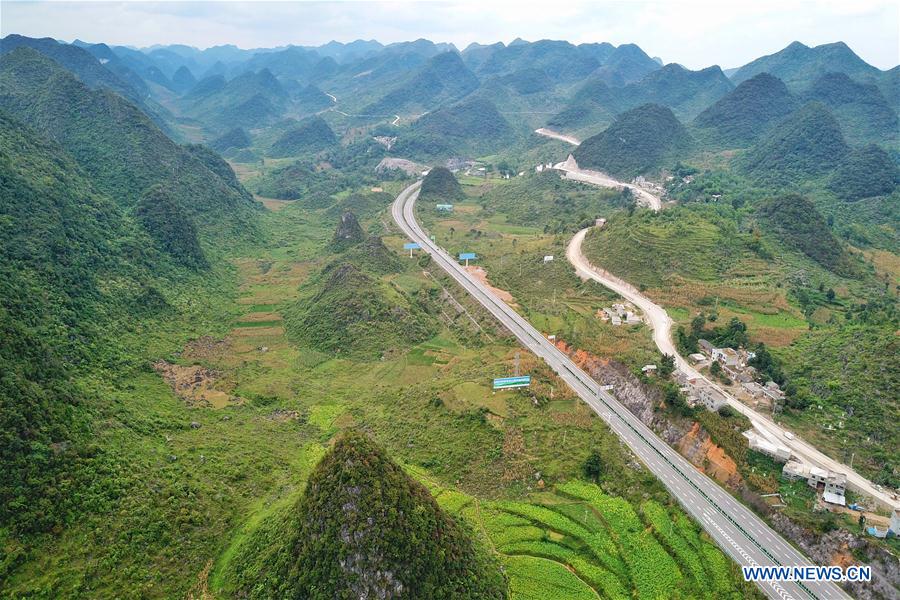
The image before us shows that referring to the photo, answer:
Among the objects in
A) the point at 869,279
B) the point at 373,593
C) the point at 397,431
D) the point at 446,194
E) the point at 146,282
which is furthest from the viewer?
the point at 446,194

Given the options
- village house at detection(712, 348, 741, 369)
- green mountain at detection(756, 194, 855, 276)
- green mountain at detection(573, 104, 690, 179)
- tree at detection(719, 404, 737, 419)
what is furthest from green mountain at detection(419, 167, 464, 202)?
tree at detection(719, 404, 737, 419)

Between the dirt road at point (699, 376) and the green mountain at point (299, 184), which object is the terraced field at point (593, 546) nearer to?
the dirt road at point (699, 376)

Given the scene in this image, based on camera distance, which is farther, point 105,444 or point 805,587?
point 105,444

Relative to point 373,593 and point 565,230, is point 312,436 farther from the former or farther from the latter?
point 565,230

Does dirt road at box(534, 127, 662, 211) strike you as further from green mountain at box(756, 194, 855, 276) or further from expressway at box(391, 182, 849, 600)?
expressway at box(391, 182, 849, 600)

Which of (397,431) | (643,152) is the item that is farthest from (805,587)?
(643,152)
